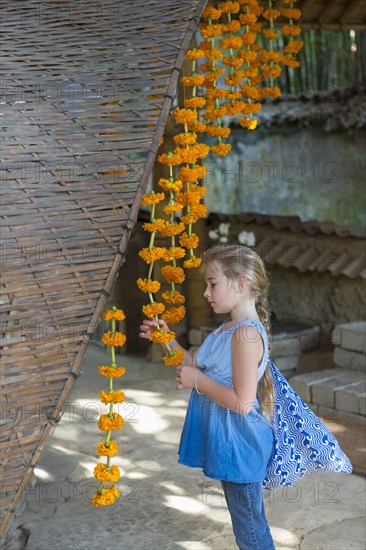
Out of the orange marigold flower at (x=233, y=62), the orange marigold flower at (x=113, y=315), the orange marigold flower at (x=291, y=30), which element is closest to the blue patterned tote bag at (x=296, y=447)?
the orange marigold flower at (x=113, y=315)

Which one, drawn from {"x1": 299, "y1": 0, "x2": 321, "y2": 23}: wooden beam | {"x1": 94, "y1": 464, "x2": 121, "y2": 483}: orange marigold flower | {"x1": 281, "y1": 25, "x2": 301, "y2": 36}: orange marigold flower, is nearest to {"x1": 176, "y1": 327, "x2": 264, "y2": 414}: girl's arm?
{"x1": 94, "y1": 464, "x2": 121, "y2": 483}: orange marigold flower

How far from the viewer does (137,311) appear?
714 cm

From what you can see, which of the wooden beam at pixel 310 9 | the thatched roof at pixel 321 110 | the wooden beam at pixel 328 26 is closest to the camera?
the wooden beam at pixel 310 9

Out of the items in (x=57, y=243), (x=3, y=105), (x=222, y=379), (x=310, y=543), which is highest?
(x=3, y=105)

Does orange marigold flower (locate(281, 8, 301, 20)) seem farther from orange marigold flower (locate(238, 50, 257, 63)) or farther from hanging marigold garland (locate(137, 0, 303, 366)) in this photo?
→ orange marigold flower (locate(238, 50, 257, 63))

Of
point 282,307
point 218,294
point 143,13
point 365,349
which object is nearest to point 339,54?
point 282,307

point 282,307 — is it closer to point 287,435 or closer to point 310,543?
point 310,543

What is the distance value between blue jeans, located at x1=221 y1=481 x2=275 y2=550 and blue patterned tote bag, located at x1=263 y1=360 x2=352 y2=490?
0.29 feet

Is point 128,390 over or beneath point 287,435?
beneath

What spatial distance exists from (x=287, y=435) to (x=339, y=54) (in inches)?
265

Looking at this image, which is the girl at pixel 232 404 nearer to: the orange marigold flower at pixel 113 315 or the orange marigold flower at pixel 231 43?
the orange marigold flower at pixel 113 315

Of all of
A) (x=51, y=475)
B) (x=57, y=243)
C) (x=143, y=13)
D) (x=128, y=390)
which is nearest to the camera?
(x=57, y=243)

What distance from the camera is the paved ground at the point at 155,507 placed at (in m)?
3.35

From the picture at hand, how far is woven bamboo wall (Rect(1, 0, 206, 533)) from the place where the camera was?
89.2 inches
